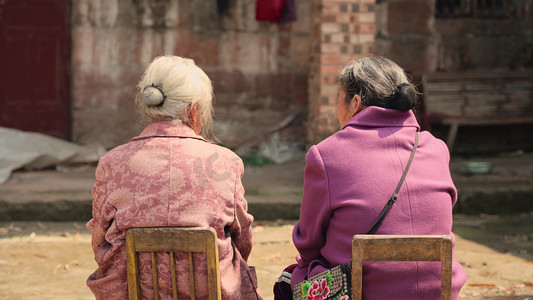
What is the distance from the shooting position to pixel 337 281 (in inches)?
107

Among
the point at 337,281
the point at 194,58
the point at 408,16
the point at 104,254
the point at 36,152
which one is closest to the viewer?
the point at 337,281

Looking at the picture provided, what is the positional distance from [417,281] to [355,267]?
28 cm

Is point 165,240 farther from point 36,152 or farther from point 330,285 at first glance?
point 36,152

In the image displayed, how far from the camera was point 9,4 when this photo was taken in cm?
859

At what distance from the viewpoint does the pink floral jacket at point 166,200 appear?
9.24ft

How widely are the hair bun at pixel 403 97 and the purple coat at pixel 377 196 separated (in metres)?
0.04

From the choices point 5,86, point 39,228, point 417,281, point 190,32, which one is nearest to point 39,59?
point 5,86

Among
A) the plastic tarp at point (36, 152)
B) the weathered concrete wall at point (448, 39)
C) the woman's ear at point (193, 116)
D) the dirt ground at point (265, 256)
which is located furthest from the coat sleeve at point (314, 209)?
the weathered concrete wall at point (448, 39)

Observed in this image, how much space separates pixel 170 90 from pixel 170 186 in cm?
38

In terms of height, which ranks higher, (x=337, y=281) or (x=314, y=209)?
(x=314, y=209)

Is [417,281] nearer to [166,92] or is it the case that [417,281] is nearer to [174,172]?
[174,172]

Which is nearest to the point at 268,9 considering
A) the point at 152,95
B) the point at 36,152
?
the point at 36,152

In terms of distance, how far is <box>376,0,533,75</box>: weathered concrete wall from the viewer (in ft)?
30.9

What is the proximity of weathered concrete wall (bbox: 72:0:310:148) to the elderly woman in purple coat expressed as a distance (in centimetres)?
623
